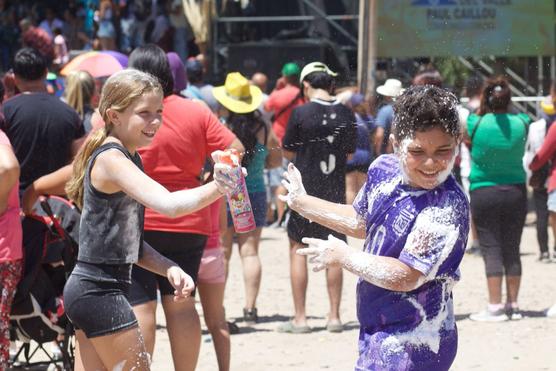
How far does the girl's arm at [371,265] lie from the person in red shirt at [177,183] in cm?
187

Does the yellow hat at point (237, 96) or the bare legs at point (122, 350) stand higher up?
the yellow hat at point (237, 96)

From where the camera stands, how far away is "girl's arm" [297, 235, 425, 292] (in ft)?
11.1

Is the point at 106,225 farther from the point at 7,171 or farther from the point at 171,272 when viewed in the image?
the point at 7,171

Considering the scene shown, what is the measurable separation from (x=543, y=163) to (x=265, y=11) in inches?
319

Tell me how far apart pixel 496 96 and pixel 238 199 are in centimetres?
474

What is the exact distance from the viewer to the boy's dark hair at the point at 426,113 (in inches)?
135

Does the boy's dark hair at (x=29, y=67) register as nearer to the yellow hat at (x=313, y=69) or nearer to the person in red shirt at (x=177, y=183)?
Result: the person in red shirt at (x=177, y=183)

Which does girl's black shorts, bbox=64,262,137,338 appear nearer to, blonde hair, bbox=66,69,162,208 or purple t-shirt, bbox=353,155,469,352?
blonde hair, bbox=66,69,162,208

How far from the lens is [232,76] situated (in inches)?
286

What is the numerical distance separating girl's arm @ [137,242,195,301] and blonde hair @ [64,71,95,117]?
3.17m

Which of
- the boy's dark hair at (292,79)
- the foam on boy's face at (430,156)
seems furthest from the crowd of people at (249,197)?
the boy's dark hair at (292,79)

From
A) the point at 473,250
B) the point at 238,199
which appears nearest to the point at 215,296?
the point at 238,199

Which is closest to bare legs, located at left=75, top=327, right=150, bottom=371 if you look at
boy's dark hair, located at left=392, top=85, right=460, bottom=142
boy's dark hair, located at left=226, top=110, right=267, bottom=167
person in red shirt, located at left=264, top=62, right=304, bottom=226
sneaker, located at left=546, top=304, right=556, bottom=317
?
boy's dark hair, located at left=392, top=85, right=460, bottom=142

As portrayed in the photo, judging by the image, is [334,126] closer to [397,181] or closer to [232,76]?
[232,76]
